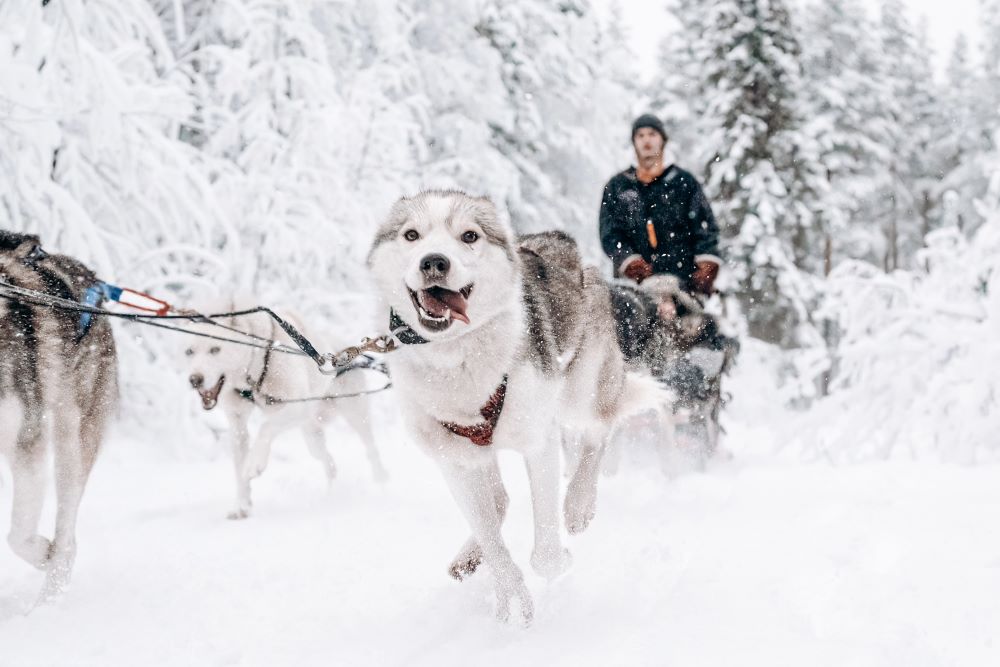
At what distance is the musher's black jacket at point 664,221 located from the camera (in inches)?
218

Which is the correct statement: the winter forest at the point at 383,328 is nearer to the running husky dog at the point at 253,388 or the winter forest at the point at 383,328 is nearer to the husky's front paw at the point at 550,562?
the husky's front paw at the point at 550,562

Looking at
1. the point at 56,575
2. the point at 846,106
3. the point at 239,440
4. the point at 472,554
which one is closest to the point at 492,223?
the point at 472,554

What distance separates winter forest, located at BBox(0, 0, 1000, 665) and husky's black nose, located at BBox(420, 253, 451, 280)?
0.91 meters

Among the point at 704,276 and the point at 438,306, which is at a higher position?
the point at 438,306

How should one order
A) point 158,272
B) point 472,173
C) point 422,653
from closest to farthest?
point 422,653 → point 158,272 → point 472,173

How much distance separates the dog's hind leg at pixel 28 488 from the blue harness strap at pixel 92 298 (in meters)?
0.43

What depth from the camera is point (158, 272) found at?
7387mm

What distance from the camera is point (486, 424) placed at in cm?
292

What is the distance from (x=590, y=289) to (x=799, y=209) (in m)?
13.4

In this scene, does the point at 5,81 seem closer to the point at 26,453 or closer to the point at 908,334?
the point at 26,453

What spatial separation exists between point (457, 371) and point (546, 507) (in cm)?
69

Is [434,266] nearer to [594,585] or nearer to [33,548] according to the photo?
[594,585]

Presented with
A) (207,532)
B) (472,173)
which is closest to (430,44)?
(472,173)

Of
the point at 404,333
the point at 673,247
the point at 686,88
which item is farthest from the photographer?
the point at 686,88
